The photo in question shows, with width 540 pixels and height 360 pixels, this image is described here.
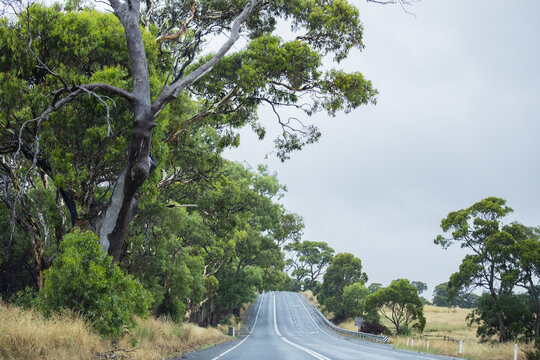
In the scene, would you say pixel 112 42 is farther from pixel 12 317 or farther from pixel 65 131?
pixel 12 317

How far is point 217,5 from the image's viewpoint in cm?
1445

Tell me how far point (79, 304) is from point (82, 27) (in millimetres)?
6601

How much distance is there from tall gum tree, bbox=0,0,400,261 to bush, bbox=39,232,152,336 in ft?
2.58

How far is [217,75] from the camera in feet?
47.2

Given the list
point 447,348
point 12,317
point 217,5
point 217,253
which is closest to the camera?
point 12,317

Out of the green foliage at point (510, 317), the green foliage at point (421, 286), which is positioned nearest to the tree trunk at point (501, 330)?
the green foliage at point (510, 317)

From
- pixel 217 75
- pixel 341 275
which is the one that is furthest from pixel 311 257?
pixel 217 75

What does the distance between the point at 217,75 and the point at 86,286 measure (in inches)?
326

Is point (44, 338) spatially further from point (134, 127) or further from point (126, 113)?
point (126, 113)

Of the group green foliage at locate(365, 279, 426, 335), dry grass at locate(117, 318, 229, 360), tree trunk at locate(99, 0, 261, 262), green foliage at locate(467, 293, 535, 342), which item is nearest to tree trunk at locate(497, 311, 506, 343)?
green foliage at locate(467, 293, 535, 342)

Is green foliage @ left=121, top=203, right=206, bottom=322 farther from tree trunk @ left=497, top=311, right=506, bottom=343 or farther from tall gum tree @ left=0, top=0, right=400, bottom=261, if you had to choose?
tree trunk @ left=497, top=311, right=506, bottom=343

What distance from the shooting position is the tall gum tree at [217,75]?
890 cm

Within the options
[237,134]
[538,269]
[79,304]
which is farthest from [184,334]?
[538,269]

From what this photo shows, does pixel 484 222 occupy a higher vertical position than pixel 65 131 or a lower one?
higher
